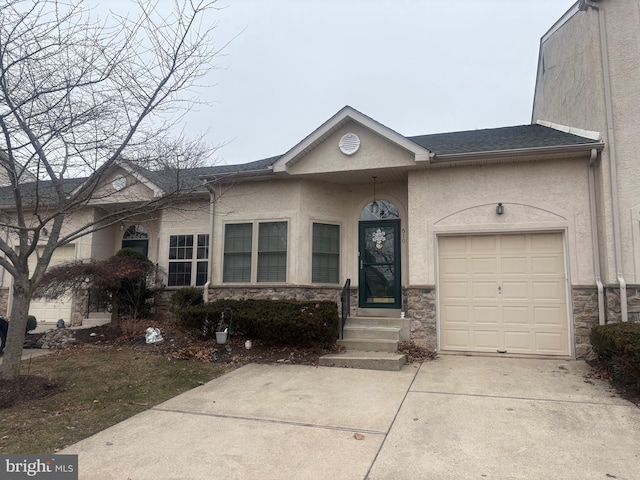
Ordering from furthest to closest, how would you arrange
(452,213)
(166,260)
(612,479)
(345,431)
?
(166,260)
(452,213)
(345,431)
(612,479)

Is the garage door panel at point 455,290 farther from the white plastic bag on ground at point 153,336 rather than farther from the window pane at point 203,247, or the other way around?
the window pane at point 203,247

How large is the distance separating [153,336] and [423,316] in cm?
564

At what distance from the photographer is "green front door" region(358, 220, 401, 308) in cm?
949

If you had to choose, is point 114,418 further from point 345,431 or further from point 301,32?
point 301,32

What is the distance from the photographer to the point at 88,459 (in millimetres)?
3643

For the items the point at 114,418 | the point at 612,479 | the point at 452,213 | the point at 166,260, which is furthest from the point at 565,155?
the point at 166,260

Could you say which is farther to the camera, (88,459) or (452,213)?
(452,213)

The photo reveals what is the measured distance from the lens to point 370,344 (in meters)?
7.83

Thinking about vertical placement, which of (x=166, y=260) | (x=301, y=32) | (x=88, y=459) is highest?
(x=301, y=32)

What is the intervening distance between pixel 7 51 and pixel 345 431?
578 centimetres

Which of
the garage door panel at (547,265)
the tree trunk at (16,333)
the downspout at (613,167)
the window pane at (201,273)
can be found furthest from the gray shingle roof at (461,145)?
the window pane at (201,273)

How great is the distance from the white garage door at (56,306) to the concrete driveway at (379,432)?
327 inches

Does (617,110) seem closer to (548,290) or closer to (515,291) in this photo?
(548,290)

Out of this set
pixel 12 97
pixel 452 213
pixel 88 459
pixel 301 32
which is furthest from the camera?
pixel 452 213
